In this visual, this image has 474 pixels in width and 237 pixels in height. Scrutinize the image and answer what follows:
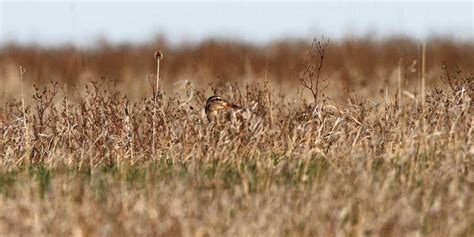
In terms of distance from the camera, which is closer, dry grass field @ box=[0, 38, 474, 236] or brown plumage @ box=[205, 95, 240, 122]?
dry grass field @ box=[0, 38, 474, 236]

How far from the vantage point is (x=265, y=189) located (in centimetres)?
686

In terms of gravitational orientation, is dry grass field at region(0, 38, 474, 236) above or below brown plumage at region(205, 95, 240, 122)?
below

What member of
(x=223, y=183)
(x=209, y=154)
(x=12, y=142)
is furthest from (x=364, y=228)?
(x=12, y=142)

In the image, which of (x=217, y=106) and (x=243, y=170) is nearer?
(x=243, y=170)

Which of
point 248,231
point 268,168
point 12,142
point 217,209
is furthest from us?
point 12,142

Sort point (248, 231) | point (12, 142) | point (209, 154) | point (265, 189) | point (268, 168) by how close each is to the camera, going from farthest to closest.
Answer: point (12, 142), point (209, 154), point (268, 168), point (265, 189), point (248, 231)

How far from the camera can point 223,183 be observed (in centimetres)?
712

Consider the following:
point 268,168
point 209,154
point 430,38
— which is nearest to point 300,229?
point 268,168

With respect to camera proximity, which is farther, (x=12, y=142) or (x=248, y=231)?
(x=12, y=142)

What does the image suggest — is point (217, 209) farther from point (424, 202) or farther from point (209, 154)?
point (209, 154)

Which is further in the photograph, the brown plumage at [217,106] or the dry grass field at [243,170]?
the brown plumage at [217,106]

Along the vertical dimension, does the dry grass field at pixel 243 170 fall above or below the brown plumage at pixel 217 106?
below

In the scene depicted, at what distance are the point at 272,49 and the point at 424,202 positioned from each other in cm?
1616

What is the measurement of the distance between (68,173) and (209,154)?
3.36 feet
